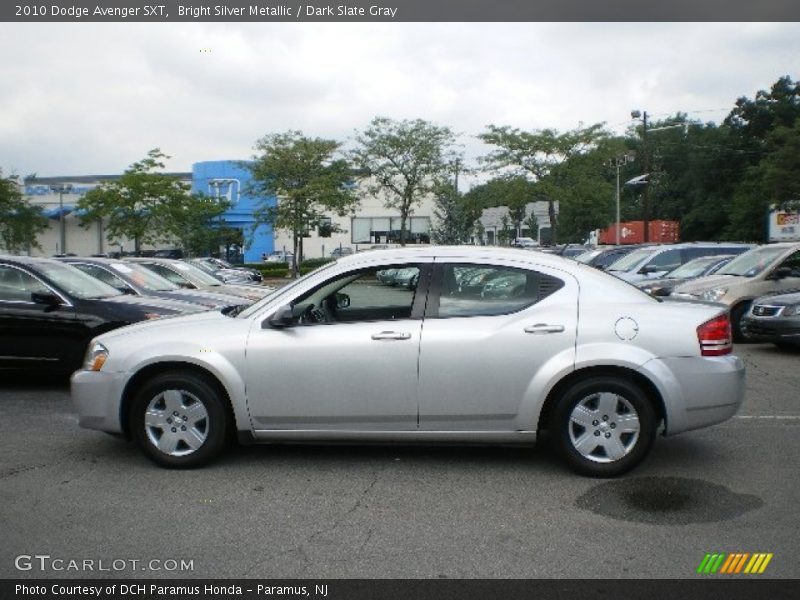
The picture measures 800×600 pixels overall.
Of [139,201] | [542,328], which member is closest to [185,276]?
[542,328]

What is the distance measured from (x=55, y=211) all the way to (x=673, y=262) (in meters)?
57.1

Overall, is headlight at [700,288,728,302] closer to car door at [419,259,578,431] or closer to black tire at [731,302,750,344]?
black tire at [731,302,750,344]

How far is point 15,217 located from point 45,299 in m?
34.0

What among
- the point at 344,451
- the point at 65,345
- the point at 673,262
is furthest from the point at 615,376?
the point at 673,262

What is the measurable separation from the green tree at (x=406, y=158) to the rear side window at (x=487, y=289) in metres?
37.2

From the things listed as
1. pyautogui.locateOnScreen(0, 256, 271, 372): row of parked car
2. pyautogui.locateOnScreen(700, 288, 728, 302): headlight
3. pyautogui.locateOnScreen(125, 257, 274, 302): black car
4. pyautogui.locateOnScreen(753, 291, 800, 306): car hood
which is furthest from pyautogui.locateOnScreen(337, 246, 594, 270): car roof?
pyautogui.locateOnScreen(125, 257, 274, 302): black car

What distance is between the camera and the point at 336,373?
5414 mm

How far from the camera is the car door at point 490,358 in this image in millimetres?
5340

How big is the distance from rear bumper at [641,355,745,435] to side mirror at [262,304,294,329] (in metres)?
2.44

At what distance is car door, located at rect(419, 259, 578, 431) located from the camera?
534 centimetres

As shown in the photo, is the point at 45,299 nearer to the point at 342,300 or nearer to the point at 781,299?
the point at 342,300

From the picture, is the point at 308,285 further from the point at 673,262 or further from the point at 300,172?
the point at 300,172

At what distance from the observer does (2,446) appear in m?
6.41
